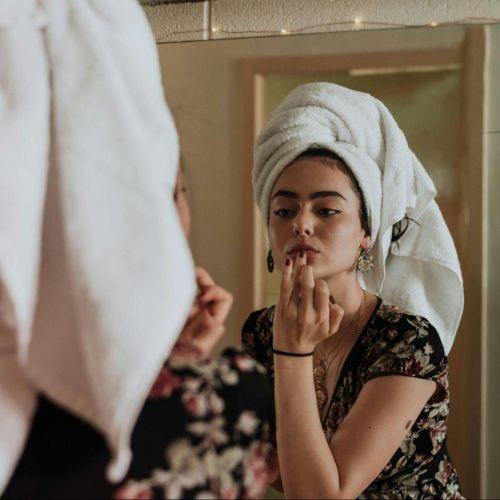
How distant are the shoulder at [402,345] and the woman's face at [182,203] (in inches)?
8.8

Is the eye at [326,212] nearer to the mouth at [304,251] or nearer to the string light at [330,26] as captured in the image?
the mouth at [304,251]

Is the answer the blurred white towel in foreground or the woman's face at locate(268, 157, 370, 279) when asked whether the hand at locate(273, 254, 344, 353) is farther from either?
the blurred white towel in foreground

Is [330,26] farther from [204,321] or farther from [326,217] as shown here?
[204,321]

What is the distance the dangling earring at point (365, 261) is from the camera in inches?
27.2

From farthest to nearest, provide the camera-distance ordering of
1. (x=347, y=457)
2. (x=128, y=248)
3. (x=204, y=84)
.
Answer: (x=204, y=84) < (x=347, y=457) < (x=128, y=248)

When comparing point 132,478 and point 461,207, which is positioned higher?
point 461,207

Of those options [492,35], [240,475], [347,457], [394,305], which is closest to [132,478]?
[240,475]

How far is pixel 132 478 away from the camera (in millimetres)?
531

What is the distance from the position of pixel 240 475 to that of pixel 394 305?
0.25m

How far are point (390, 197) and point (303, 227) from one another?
0.10 m

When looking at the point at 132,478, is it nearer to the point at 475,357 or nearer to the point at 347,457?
the point at 347,457

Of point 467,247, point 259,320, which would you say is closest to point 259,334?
point 259,320

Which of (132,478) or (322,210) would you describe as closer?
(132,478)

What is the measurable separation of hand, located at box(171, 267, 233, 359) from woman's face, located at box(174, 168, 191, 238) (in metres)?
0.05
